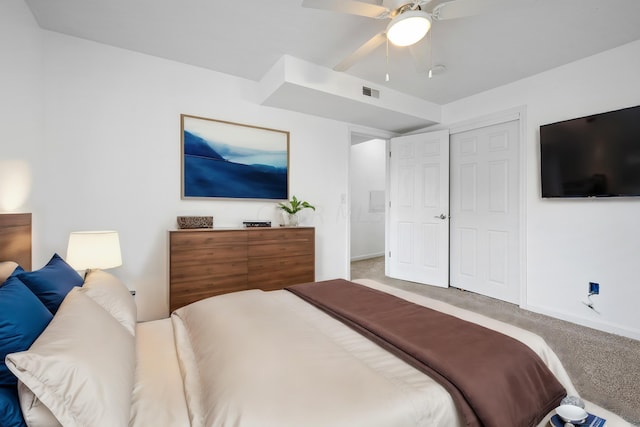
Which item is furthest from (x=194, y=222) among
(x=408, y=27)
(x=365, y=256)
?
(x=365, y=256)

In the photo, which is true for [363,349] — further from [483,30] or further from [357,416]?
[483,30]

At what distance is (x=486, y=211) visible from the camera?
368 cm

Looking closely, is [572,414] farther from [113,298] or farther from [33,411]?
[113,298]

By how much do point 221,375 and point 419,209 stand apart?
3803mm

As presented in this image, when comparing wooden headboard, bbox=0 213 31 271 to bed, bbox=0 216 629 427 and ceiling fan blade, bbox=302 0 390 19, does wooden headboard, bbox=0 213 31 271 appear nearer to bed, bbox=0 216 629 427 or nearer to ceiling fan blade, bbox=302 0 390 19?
bed, bbox=0 216 629 427

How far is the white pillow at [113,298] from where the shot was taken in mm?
1331

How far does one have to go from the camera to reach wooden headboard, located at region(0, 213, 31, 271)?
4.87 ft

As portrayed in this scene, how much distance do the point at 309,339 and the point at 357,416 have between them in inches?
16.4

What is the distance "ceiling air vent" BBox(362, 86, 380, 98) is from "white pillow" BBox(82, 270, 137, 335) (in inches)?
117

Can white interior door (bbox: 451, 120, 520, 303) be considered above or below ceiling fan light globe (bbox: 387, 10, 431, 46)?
below

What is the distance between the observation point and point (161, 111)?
9.27 ft

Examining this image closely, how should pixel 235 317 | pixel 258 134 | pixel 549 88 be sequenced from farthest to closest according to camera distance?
1. pixel 258 134
2. pixel 549 88
3. pixel 235 317

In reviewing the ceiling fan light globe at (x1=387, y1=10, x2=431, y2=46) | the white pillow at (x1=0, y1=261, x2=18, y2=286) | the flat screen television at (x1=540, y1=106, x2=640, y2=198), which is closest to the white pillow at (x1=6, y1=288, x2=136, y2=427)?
the white pillow at (x1=0, y1=261, x2=18, y2=286)

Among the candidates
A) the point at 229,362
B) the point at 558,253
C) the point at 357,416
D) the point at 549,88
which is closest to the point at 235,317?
the point at 229,362
